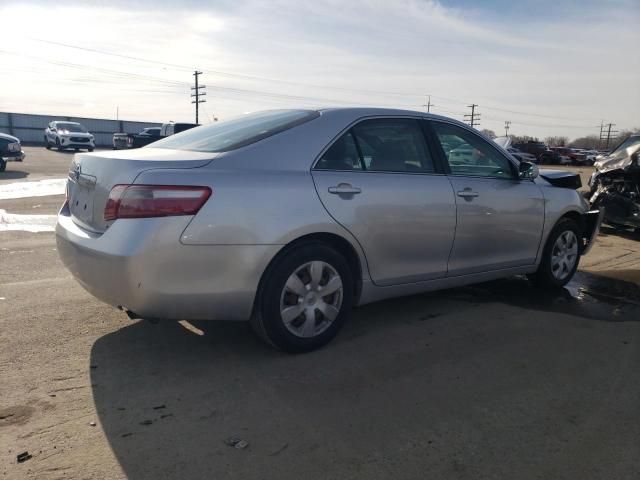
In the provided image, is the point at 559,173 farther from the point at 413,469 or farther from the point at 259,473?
the point at 259,473

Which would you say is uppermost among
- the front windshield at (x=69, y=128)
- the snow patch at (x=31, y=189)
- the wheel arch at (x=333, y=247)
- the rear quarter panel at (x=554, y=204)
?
the front windshield at (x=69, y=128)

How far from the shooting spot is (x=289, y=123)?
3760mm

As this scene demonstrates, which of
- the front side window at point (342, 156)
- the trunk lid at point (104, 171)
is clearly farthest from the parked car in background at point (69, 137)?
the front side window at point (342, 156)

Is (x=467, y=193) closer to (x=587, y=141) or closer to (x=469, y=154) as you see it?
(x=469, y=154)

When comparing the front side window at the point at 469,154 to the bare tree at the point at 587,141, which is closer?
the front side window at the point at 469,154

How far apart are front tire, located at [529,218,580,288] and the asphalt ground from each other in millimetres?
590

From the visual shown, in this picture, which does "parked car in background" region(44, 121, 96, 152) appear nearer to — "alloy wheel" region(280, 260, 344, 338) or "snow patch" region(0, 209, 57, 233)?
"snow patch" region(0, 209, 57, 233)

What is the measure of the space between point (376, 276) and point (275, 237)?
95 centimetres

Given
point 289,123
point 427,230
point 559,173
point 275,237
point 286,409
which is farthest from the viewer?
point 559,173

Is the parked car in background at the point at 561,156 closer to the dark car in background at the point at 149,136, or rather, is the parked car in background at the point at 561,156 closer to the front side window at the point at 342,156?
the dark car in background at the point at 149,136

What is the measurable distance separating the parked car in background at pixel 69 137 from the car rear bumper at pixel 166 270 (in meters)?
30.9

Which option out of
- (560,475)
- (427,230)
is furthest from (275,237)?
(560,475)

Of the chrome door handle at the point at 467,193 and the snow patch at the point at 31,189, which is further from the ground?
the chrome door handle at the point at 467,193

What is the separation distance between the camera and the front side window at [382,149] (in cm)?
375
